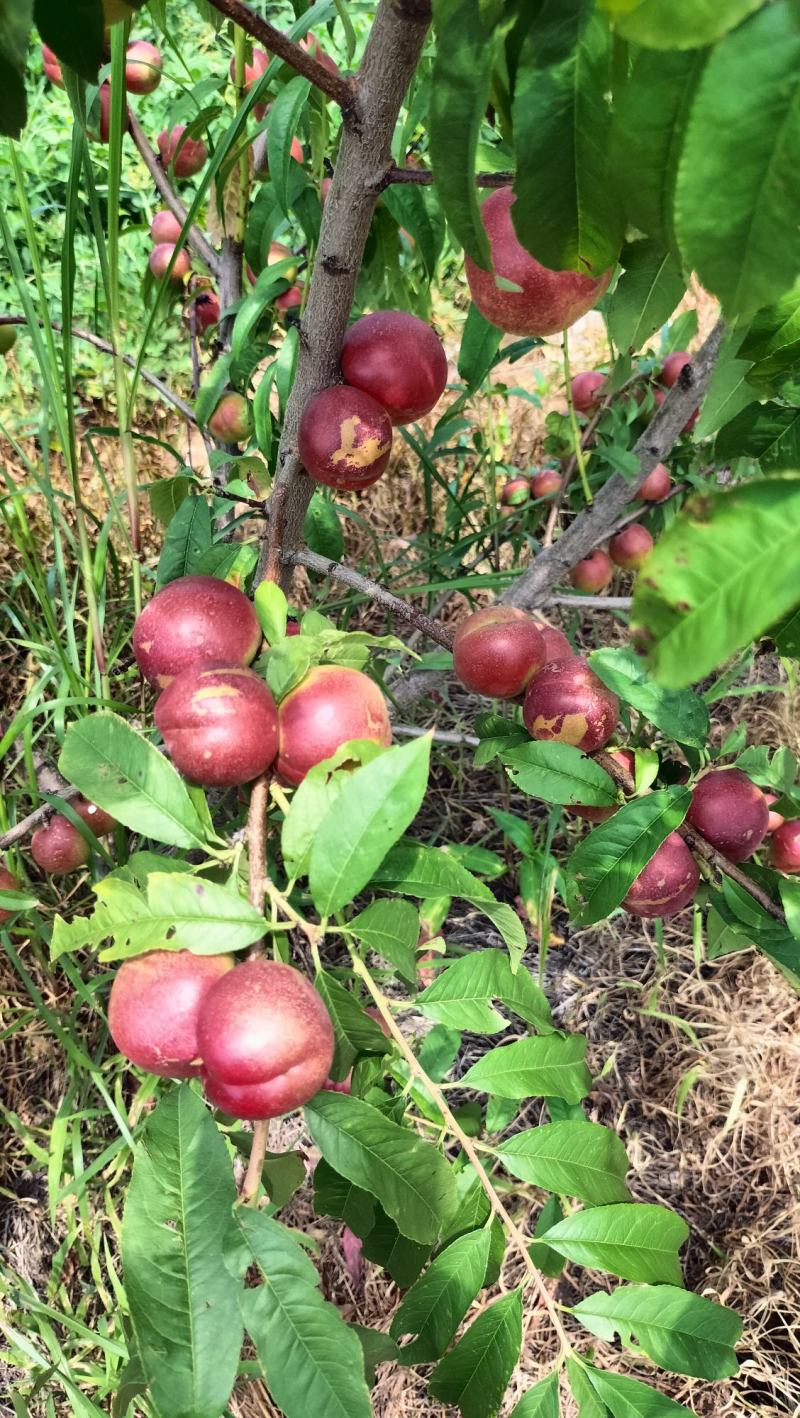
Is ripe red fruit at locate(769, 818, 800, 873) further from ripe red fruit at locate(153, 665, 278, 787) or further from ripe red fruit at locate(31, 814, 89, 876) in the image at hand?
ripe red fruit at locate(31, 814, 89, 876)

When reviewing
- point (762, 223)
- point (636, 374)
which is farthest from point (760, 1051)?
point (762, 223)

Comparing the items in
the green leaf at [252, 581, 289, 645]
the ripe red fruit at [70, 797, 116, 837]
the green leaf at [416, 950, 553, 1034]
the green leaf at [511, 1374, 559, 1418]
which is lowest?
the green leaf at [511, 1374, 559, 1418]

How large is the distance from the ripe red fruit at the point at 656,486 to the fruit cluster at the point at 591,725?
0.80 m

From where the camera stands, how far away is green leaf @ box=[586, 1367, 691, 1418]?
1.97 feet

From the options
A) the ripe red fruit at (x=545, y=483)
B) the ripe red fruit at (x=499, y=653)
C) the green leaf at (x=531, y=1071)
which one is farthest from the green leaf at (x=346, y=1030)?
the ripe red fruit at (x=545, y=483)

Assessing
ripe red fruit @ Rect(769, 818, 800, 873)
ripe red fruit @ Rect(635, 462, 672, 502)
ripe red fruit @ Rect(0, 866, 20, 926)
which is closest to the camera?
ripe red fruit @ Rect(769, 818, 800, 873)

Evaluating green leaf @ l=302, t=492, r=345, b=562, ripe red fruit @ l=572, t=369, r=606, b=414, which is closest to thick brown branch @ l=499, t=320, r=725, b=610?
green leaf @ l=302, t=492, r=345, b=562

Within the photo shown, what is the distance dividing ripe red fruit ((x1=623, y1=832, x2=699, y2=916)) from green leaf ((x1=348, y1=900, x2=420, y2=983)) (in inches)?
10.0

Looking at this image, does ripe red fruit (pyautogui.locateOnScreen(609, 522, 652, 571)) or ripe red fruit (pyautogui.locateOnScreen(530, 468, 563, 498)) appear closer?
ripe red fruit (pyautogui.locateOnScreen(609, 522, 652, 571))

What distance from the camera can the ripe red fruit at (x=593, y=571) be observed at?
175 cm

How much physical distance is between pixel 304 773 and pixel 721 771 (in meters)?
0.44

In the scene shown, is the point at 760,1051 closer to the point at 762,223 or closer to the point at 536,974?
the point at 536,974

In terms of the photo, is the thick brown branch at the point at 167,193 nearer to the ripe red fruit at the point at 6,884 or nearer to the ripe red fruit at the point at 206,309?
the ripe red fruit at the point at 206,309

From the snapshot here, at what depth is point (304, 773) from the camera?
2.12ft
